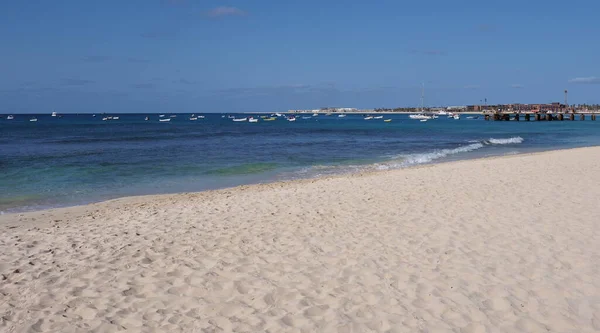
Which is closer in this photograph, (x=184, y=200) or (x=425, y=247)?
(x=425, y=247)

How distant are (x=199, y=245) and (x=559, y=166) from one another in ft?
47.5

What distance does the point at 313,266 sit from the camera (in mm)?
6215

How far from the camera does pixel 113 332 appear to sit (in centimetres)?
445

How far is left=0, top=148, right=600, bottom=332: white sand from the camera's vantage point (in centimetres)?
474

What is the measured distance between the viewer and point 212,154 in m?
29.0

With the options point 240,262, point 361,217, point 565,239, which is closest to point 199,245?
point 240,262

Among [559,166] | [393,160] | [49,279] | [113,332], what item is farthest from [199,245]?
[393,160]

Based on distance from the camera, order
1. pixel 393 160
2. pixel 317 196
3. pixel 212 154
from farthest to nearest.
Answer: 1. pixel 212 154
2. pixel 393 160
3. pixel 317 196

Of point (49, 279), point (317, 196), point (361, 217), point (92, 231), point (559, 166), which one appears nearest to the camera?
point (49, 279)

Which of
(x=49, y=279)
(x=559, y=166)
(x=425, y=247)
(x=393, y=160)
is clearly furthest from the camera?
(x=393, y=160)

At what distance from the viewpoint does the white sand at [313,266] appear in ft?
15.5

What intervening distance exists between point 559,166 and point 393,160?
932 centimetres

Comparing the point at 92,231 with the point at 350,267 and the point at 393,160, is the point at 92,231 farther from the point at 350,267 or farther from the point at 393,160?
the point at 393,160

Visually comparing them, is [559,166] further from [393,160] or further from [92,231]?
[92,231]
